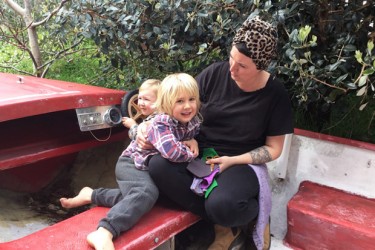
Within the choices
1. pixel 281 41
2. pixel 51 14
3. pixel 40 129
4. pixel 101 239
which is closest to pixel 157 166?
pixel 101 239

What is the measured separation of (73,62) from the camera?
17.2 feet

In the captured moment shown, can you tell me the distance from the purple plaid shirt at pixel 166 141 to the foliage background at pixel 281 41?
0.73 metres

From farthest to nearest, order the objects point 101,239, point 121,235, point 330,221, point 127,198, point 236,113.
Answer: point 236,113
point 330,221
point 127,198
point 121,235
point 101,239

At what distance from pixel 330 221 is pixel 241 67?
2.92 ft

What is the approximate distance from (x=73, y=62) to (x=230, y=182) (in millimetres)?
3835

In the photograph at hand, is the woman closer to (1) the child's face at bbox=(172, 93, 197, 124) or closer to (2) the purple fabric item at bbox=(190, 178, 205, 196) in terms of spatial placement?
(2) the purple fabric item at bbox=(190, 178, 205, 196)

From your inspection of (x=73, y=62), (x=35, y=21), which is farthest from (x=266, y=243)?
(x=73, y=62)

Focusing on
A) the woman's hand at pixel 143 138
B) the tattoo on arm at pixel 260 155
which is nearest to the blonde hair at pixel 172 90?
the woman's hand at pixel 143 138

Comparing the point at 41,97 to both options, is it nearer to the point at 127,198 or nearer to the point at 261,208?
the point at 127,198

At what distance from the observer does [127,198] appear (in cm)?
183

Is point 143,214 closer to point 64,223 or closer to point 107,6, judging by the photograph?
point 64,223

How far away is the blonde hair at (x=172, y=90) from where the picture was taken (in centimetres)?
197

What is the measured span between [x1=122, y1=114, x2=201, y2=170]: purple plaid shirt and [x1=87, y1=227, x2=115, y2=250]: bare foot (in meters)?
0.46

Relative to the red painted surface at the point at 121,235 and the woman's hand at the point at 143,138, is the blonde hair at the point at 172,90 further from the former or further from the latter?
the red painted surface at the point at 121,235
